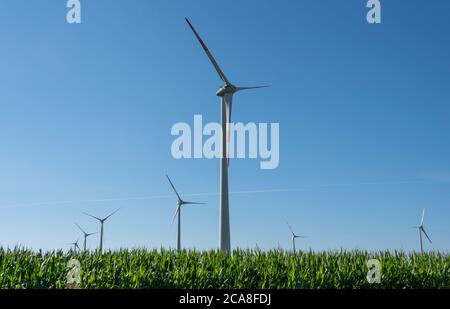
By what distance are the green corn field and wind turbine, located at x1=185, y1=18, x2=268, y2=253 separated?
10.9 metres

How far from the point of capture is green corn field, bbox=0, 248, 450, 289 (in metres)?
19.9

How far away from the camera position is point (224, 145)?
39.2 m

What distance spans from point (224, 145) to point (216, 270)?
1912 centimetres

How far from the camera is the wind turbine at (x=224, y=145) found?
36.7 m

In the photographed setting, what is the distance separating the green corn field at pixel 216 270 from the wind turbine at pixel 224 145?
10901 mm

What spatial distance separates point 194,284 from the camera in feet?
66.0
